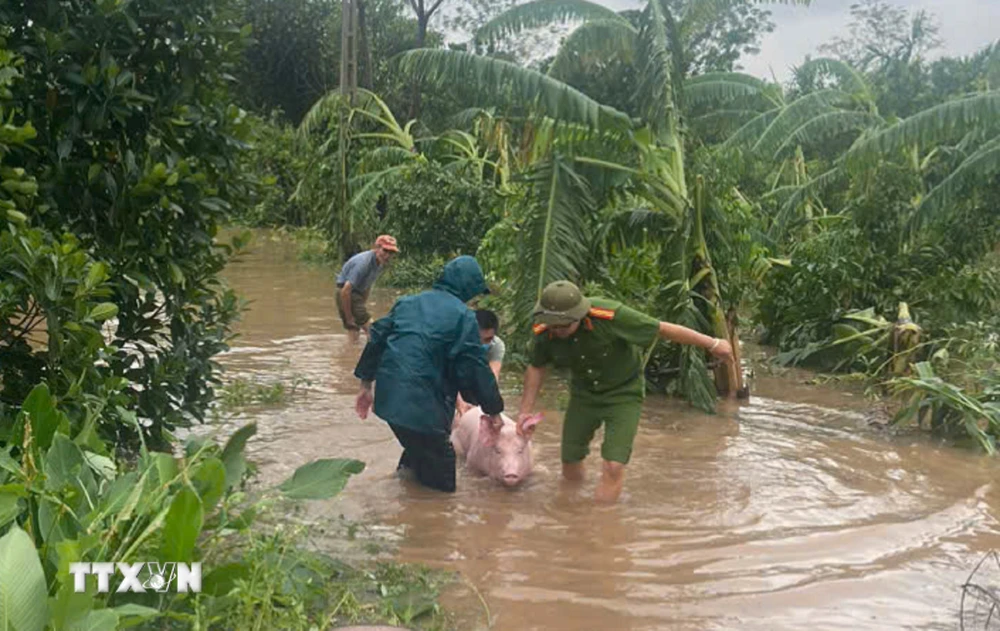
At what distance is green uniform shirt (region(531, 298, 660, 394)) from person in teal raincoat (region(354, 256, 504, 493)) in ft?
1.99

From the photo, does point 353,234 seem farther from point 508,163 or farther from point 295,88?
point 295,88

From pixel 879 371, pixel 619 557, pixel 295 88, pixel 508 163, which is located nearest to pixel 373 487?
pixel 619 557

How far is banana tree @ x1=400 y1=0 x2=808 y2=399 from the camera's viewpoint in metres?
10.1

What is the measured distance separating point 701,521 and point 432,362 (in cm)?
191

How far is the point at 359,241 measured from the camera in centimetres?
2017

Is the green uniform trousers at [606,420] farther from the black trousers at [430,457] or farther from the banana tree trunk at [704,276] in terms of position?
the banana tree trunk at [704,276]

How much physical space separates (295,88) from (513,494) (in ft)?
96.8

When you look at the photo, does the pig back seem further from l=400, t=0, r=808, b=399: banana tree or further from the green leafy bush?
l=400, t=0, r=808, b=399: banana tree

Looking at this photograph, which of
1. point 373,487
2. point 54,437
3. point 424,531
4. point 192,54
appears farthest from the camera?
point 373,487

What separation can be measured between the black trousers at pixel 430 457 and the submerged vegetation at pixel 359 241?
0.97 m

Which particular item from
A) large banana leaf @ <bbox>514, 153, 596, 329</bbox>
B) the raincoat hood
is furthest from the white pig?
large banana leaf @ <bbox>514, 153, 596, 329</bbox>

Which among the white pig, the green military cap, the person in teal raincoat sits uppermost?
the green military cap

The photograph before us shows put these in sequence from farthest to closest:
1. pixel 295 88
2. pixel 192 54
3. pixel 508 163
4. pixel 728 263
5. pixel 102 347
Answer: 1. pixel 295 88
2. pixel 508 163
3. pixel 728 263
4. pixel 192 54
5. pixel 102 347

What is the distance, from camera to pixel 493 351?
298 inches
